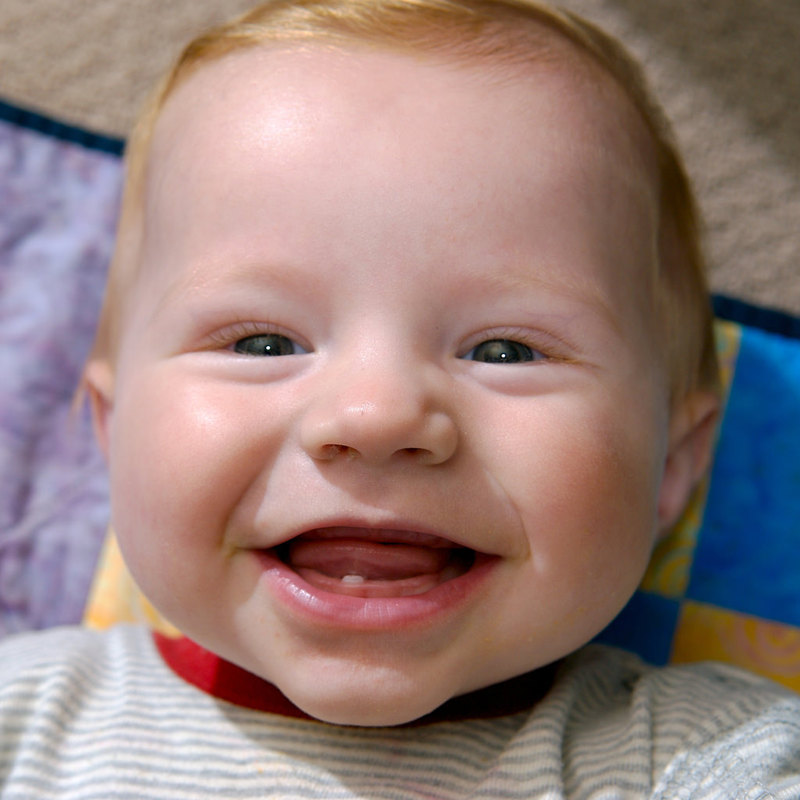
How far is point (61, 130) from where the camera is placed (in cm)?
142

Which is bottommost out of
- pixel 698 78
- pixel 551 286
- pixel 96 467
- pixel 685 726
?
pixel 96 467

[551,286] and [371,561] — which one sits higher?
[551,286]

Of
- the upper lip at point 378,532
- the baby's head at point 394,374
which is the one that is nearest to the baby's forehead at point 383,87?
the baby's head at point 394,374

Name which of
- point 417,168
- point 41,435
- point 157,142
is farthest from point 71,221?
point 417,168

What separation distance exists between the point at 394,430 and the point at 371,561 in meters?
0.15

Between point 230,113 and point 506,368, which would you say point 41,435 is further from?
point 506,368

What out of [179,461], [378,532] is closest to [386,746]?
[378,532]

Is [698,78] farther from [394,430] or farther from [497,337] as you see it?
[394,430]

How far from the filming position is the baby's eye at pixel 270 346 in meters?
0.87

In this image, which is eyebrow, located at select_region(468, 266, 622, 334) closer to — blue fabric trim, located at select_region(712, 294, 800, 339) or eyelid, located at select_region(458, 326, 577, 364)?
eyelid, located at select_region(458, 326, 577, 364)

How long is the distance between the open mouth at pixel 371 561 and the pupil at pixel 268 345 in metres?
0.17

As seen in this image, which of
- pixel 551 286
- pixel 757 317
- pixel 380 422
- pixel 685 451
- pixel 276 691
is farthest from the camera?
pixel 757 317

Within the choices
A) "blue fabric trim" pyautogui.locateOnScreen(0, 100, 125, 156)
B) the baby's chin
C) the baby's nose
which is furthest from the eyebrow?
"blue fabric trim" pyautogui.locateOnScreen(0, 100, 125, 156)

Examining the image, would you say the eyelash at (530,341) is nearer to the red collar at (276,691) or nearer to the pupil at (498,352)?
the pupil at (498,352)
